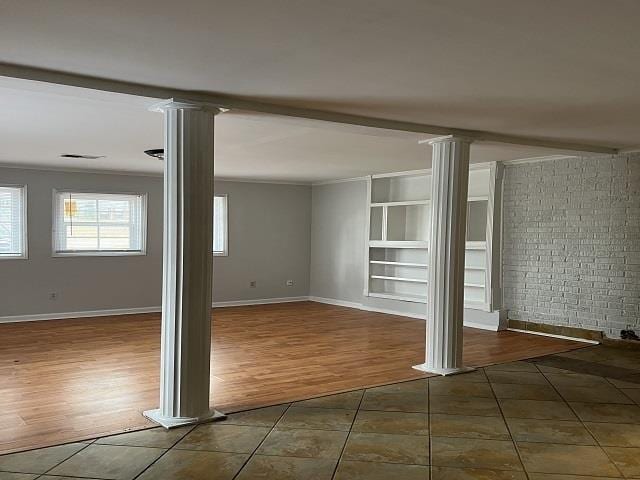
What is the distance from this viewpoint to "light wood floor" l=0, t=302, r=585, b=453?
13.9 feet

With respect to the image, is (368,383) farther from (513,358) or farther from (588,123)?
(588,123)

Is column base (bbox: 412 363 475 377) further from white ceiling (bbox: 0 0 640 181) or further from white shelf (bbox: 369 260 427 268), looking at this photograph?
white shelf (bbox: 369 260 427 268)

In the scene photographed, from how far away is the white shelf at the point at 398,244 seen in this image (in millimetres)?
9238

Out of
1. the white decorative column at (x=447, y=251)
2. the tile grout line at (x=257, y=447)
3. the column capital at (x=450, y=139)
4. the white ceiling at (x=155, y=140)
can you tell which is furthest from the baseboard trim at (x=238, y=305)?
the tile grout line at (x=257, y=447)

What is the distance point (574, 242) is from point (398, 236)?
3.13 metres

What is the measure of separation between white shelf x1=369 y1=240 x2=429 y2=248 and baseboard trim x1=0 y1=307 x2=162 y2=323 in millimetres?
3675

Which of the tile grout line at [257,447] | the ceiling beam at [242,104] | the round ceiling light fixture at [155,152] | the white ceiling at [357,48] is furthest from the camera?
the round ceiling light fixture at [155,152]

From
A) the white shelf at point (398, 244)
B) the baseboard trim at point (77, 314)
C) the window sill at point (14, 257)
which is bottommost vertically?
the baseboard trim at point (77, 314)

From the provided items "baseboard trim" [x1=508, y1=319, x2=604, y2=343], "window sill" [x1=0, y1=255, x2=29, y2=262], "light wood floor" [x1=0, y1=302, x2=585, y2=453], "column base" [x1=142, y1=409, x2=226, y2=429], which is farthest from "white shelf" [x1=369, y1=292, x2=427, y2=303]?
"column base" [x1=142, y1=409, x2=226, y2=429]

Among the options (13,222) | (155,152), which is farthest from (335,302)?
(13,222)

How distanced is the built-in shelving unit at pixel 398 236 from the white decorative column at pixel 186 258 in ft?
18.2

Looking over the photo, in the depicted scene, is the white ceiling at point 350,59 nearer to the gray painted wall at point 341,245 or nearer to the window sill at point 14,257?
the window sill at point 14,257

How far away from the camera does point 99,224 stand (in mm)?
9453

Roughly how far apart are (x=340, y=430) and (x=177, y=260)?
1.53 m
